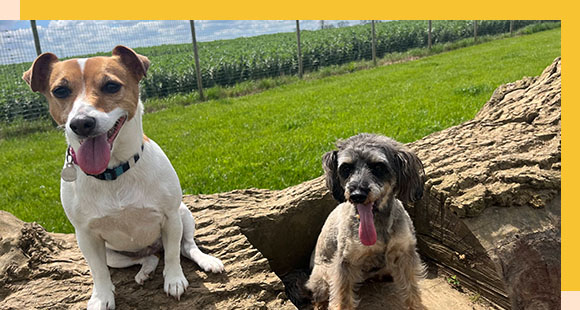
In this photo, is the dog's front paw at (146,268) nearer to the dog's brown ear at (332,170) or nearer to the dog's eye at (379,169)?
the dog's brown ear at (332,170)

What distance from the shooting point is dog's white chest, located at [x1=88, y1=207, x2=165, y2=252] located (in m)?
2.58

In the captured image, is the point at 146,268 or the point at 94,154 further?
the point at 146,268

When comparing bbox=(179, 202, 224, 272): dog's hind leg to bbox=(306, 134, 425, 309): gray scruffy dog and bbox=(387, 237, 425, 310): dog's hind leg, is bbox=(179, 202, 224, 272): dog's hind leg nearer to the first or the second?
bbox=(306, 134, 425, 309): gray scruffy dog

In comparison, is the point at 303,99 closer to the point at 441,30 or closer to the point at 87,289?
the point at 87,289

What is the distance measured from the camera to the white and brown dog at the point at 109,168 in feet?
7.58

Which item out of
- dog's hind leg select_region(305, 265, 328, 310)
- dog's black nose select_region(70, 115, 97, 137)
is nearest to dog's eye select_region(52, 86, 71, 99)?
dog's black nose select_region(70, 115, 97, 137)

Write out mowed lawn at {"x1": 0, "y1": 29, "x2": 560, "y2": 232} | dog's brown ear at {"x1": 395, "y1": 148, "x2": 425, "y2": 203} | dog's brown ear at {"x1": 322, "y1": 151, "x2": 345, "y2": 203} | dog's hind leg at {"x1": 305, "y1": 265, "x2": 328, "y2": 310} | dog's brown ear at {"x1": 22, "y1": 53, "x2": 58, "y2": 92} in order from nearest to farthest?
dog's brown ear at {"x1": 22, "y1": 53, "x2": 58, "y2": 92}
dog's brown ear at {"x1": 395, "y1": 148, "x2": 425, "y2": 203}
dog's brown ear at {"x1": 322, "y1": 151, "x2": 345, "y2": 203}
dog's hind leg at {"x1": 305, "y1": 265, "x2": 328, "y2": 310}
mowed lawn at {"x1": 0, "y1": 29, "x2": 560, "y2": 232}

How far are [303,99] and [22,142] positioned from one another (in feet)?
22.9

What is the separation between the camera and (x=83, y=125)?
213cm

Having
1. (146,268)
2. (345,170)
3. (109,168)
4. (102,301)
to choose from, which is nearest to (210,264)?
(146,268)

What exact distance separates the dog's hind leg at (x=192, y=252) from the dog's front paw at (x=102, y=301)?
612 millimetres

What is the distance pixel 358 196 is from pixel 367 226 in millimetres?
361

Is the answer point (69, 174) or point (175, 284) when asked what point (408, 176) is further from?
point (69, 174)

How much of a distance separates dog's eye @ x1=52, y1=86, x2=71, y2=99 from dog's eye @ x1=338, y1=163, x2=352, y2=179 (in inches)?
76.2
